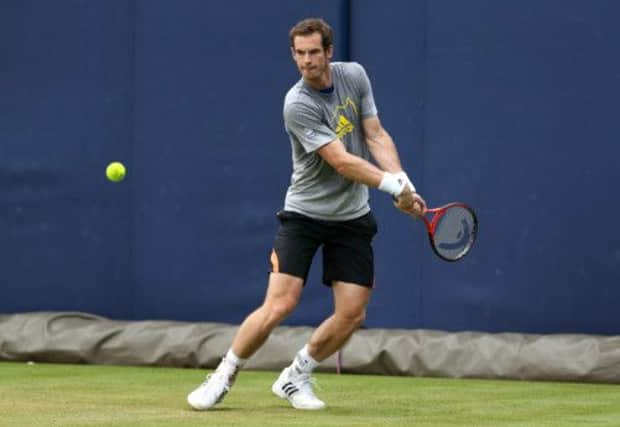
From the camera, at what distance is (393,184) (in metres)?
6.89

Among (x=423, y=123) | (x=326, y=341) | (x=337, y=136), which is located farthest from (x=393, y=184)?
(x=423, y=123)

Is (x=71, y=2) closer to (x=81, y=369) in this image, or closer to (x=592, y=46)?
(x=81, y=369)

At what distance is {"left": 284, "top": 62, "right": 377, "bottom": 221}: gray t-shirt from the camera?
7234mm

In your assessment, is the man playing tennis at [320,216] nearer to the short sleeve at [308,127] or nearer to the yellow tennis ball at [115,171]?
the short sleeve at [308,127]

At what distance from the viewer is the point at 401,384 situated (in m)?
9.06

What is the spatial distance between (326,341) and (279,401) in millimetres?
606

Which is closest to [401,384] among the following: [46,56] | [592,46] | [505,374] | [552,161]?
[505,374]

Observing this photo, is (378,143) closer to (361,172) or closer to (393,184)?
(361,172)

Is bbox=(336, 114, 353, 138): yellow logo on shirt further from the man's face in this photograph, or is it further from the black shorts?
the black shorts

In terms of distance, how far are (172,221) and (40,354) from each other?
1.25 meters

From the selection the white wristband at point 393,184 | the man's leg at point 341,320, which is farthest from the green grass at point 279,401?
the white wristband at point 393,184

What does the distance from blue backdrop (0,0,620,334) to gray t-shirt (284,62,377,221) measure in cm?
264

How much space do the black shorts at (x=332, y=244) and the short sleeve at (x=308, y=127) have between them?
0.39 meters

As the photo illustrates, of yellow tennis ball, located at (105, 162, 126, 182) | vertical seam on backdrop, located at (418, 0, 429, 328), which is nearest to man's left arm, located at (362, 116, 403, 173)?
vertical seam on backdrop, located at (418, 0, 429, 328)
